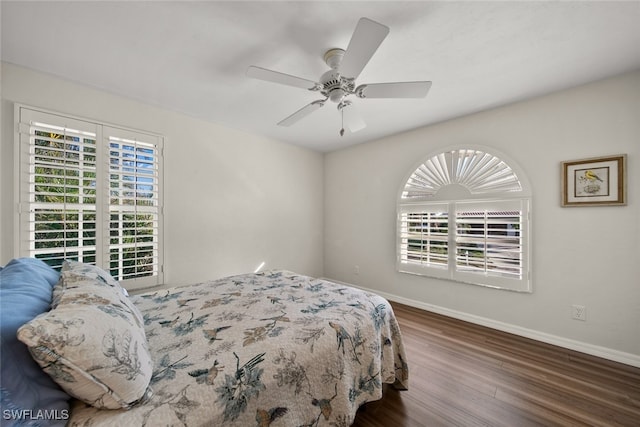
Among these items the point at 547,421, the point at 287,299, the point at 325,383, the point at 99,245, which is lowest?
the point at 547,421

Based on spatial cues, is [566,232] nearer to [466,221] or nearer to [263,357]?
[466,221]

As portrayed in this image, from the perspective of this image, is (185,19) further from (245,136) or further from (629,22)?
(629,22)

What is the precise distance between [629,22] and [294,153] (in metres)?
3.53

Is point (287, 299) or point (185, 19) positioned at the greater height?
point (185, 19)

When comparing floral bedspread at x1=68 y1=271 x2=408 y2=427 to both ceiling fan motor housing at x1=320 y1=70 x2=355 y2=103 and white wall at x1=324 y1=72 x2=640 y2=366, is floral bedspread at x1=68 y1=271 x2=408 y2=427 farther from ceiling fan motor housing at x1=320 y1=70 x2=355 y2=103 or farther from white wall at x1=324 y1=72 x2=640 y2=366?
white wall at x1=324 y1=72 x2=640 y2=366

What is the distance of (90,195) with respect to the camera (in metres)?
2.33

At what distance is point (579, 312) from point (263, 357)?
115 inches

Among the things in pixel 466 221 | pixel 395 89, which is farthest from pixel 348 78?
pixel 466 221

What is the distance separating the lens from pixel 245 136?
3.54 metres

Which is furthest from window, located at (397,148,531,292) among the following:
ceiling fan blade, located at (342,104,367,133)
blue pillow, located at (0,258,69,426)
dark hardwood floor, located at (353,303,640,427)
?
blue pillow, located at (0,258,69,426)

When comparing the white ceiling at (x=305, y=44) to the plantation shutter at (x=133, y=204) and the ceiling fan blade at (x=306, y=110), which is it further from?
the plantation shutter at (x=133, y=204)

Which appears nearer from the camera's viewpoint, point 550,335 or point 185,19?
point 185,19

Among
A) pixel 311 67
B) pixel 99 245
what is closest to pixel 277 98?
pixel 311 67

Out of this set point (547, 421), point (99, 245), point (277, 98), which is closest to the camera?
point (547, 421)
